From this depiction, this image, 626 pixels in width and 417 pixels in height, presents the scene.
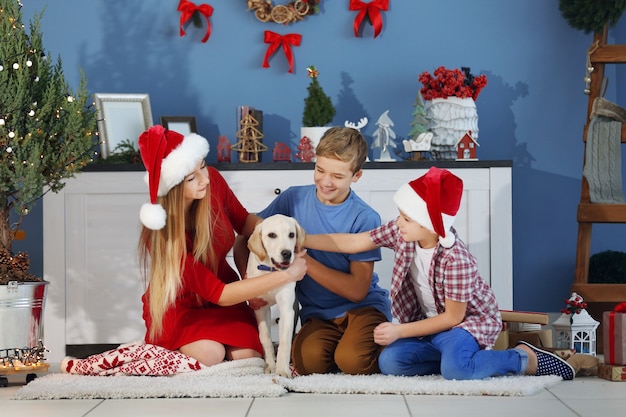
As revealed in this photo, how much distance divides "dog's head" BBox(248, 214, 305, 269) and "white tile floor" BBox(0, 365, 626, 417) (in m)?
0.41

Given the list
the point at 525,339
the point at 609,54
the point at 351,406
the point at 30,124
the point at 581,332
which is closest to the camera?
the point at 351,406

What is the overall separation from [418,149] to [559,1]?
3.13ft

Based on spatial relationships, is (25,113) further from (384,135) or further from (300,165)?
(384,135)

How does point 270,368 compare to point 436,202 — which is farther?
point 270,368

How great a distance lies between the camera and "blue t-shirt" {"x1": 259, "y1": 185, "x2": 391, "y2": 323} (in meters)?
2.92

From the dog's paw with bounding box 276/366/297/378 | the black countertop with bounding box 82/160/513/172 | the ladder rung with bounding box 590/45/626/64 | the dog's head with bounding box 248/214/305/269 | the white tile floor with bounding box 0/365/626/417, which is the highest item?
the ladder rung with bounding box 590/45/626/64

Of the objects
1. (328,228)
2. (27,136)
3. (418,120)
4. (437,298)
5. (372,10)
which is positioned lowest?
(437,298)

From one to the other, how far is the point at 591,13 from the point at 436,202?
5.20 ft

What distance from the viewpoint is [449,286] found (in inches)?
106

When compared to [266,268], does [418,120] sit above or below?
above

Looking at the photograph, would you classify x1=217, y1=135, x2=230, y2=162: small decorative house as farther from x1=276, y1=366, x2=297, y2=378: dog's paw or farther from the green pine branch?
x1=276, y1=366, x2=297, y2=378: dog's paw

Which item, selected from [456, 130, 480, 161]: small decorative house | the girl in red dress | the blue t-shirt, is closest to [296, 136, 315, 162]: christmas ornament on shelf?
[456, 130, 480, 161]: small decorative house

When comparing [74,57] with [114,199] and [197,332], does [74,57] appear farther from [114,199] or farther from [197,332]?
[197,332]

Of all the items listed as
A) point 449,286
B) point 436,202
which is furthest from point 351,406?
point 436,202
